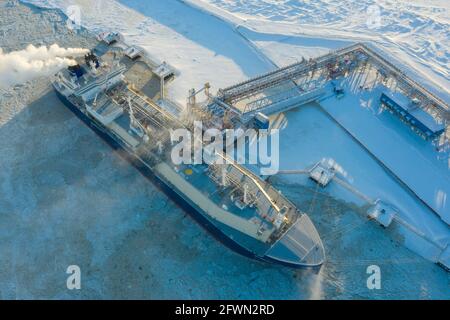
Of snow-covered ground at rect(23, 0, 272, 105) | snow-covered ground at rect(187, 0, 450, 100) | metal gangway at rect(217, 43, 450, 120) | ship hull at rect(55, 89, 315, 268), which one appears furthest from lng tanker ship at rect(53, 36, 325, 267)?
snow-covered ground at rect(187, 0, 450, 100)

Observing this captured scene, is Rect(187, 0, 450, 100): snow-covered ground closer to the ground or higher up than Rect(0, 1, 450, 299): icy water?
higher up

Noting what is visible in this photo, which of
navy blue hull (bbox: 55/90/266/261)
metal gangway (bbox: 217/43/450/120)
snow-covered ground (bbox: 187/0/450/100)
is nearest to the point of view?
navy blue hull (bbox: 55/90/266/261)

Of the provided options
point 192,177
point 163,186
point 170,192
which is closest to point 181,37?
point 163,186

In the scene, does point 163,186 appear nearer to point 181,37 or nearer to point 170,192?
point 170,192

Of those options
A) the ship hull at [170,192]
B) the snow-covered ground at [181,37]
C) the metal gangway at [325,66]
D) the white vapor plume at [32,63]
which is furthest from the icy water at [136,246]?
the snow-covered ground at [181,37]

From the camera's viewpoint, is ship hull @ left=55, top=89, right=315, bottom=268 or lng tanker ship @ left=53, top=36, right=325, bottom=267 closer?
lng tanker ship @ left=53, top=36, right=325, bottom=267

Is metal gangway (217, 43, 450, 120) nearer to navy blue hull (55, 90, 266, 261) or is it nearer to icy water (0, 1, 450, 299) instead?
icy water (0, 1, 450, 299)
